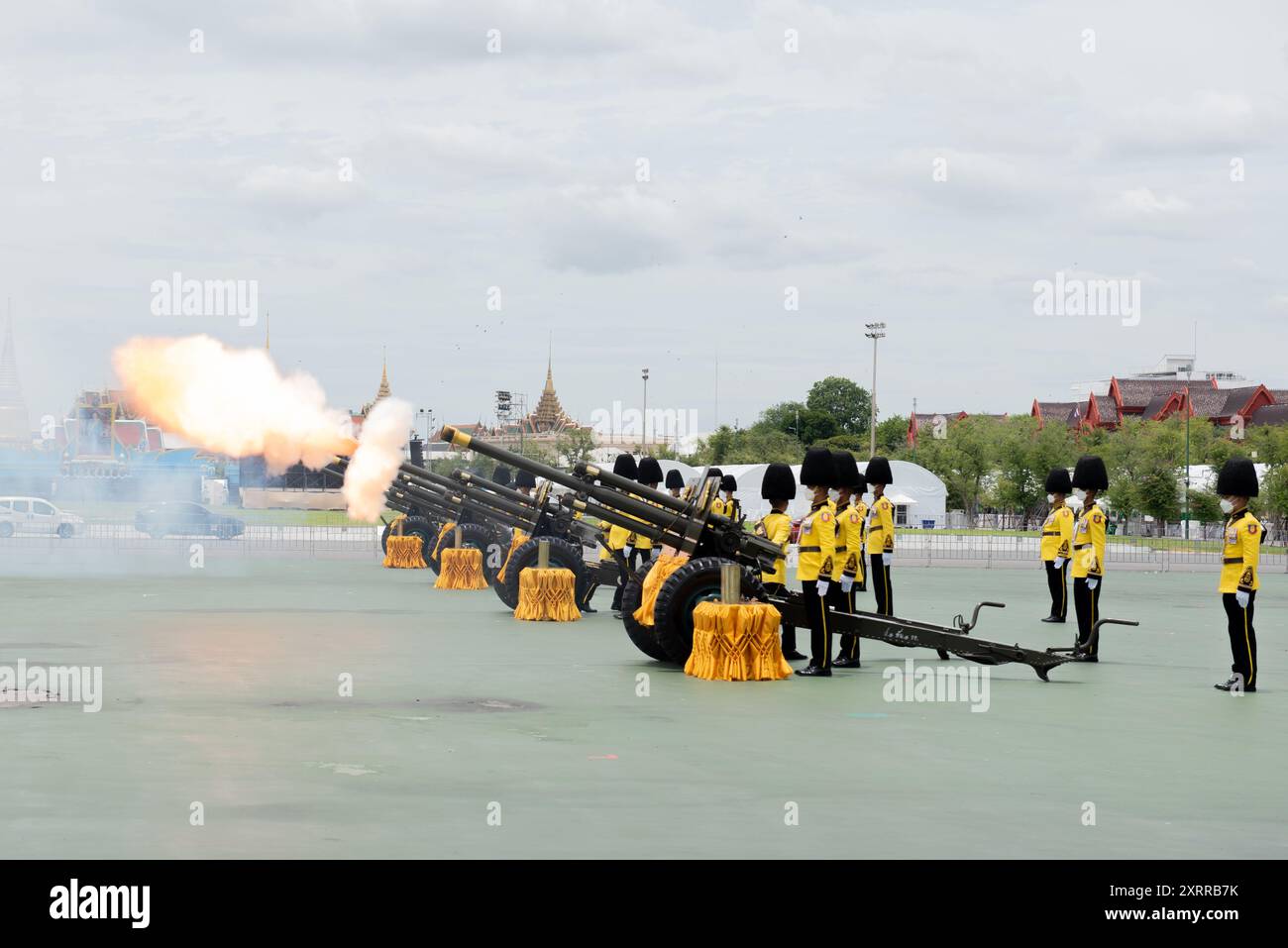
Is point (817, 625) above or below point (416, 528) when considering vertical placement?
below

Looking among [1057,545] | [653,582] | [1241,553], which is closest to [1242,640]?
[1241,553]

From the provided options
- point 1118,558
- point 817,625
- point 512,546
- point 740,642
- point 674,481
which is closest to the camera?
point 740,642

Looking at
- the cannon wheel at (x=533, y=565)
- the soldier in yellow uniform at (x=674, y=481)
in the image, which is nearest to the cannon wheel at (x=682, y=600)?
the cannon wheel at (x=533, y=565)

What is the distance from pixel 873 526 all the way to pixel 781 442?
86634mm

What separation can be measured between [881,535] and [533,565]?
520cm

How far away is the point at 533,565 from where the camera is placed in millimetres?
21656

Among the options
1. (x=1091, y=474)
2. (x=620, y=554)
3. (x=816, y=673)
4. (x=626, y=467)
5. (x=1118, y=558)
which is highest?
(x=626, y=467)

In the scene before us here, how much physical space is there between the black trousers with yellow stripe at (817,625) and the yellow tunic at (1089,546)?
15.0 ft

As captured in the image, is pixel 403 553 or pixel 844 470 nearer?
pixel 844 470

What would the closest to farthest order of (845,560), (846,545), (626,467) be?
(846,545), (845,560), (626,467)

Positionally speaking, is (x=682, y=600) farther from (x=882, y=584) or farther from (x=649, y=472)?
(x=649, y=472)

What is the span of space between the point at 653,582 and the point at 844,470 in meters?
2.32

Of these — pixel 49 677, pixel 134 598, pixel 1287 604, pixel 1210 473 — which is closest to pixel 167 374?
pixel 134 598

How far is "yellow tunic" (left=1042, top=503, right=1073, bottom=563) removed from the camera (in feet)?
68.6
